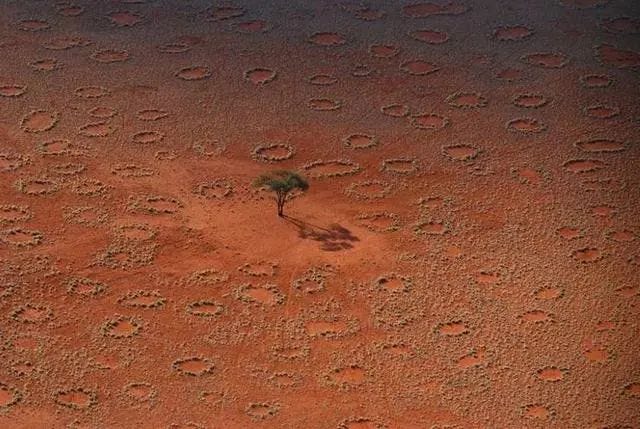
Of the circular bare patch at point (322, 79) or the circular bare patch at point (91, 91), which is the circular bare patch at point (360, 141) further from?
the circular bare patch at point (91, 91)

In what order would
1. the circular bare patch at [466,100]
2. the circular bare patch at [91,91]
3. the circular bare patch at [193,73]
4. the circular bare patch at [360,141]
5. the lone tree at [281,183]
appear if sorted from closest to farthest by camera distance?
the lone tree at [281,183]
the circular bare patch at [360,141]
the circular bare patch at [466,100]
the circular bare patch at [91,91]
the circular bare patch at [193,73]

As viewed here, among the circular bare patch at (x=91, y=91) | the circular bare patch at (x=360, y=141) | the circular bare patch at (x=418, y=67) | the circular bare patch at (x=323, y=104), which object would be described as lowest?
the circular bare patch at (x=360, y=141)

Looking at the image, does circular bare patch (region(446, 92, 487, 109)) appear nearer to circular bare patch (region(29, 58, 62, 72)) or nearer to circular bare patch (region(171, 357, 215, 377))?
circular bare patch (region(29, 58, 62, 72))

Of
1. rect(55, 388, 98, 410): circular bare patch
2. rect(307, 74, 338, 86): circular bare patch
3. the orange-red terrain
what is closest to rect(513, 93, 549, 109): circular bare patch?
the orange-red terrain

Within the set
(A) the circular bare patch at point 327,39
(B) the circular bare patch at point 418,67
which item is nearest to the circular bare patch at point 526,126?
(B) the circular bare patch at point 418,67

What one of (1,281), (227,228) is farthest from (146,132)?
(1,281)

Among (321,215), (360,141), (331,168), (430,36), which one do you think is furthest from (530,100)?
(321,215)
